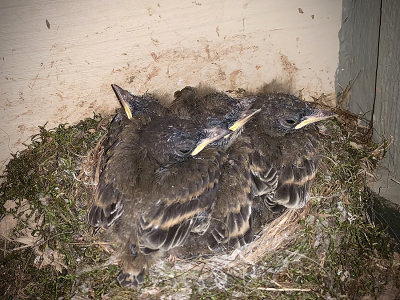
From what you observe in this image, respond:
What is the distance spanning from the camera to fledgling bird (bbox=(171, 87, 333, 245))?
237 cm

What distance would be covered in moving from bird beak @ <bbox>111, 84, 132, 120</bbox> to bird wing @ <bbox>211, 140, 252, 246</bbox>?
650 mm

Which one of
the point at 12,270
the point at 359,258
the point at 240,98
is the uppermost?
the point at 240,98

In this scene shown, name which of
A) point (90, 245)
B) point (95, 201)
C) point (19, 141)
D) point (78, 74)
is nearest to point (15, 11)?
point (78, 74)

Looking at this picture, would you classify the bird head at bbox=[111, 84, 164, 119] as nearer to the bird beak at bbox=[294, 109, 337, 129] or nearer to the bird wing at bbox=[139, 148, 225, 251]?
the bird wing at bbox=[139, 148, 225, 251]

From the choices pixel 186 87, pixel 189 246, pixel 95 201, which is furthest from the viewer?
pixel 186 87

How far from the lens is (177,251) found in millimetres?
2408

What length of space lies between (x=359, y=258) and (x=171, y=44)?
1664 millimetres

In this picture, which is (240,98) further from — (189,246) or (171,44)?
(189,246)

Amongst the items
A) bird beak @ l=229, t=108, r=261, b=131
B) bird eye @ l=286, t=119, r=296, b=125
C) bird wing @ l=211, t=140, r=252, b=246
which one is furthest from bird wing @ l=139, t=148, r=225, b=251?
bird eye @ l=286, t=119, r=296, b=125

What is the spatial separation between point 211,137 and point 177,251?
0.67 meters

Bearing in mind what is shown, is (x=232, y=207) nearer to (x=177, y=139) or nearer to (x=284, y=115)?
(x=177, y=139)

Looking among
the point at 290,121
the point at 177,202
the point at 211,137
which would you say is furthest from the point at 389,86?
the point at 177,202

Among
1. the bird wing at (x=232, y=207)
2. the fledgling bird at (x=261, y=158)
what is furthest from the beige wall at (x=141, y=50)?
the bird wing at (x=232, y=207)

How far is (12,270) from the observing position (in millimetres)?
2445
